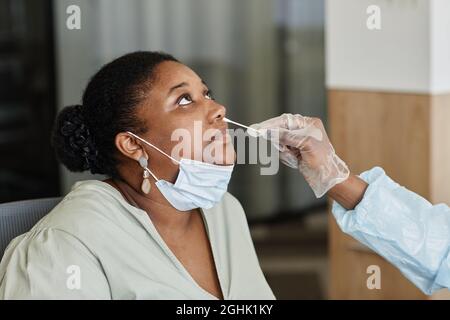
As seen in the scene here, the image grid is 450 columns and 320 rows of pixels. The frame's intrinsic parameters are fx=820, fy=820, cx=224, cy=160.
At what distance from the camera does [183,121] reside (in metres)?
1.67

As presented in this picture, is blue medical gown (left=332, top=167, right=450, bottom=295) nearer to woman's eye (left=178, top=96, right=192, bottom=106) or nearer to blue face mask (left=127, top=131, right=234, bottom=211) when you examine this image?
blue face mask (left=127, top=131, right=234, bottom=211)

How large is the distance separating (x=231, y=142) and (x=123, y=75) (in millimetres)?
264

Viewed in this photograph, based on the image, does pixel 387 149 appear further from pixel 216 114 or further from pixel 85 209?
pixel 85 209

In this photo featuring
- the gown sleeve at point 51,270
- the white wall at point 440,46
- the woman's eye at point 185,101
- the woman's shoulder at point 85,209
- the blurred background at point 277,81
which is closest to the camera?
the gown sleeve at point 51,270

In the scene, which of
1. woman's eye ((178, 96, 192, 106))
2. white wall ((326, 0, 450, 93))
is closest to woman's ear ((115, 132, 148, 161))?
woman's eye ((178, 96, 192, 106))

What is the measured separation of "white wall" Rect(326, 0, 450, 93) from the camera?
267 centimetres

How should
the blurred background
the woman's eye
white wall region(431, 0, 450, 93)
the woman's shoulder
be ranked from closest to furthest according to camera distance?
1. the woman's shoulder
2. the woman's eye
3. white wall region(431, 0, 450, 93)
4. the blurred background

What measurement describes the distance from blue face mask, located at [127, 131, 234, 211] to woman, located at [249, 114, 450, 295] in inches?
5.3

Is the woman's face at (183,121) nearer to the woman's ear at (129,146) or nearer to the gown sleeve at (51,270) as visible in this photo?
the woman's ear at (129,146)

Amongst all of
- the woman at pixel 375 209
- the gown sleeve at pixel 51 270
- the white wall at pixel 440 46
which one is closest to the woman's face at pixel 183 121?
the woman at pixel 375 209

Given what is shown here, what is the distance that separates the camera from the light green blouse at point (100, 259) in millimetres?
1480

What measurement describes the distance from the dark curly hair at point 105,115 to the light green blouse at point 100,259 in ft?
0.29

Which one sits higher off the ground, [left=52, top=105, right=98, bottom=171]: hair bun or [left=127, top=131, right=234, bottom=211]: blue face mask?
[left=52, top=105, right=98, bottom=171]: hair bun

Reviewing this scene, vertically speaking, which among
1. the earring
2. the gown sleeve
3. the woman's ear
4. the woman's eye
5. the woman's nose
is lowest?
the gown sleeve
